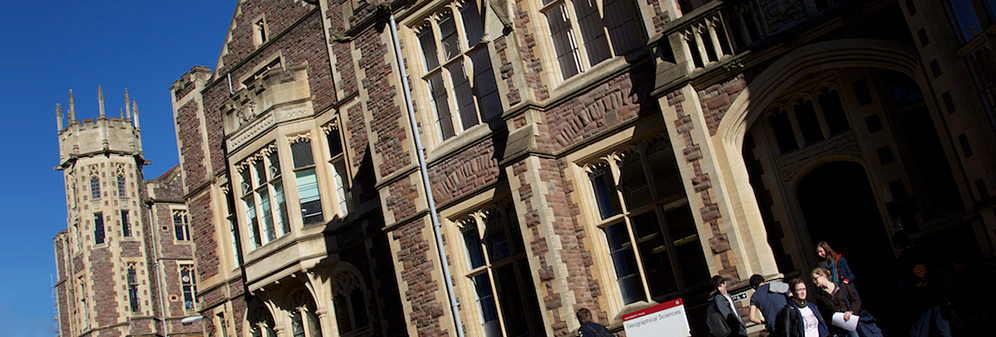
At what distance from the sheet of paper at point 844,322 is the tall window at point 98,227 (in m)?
35.0

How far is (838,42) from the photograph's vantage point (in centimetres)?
944

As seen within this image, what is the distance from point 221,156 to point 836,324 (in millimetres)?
16788

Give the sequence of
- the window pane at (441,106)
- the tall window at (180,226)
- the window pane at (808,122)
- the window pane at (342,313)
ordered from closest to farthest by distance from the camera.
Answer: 1. the window pane at (808,122)
2. the window pane at (441,106)
3. the window pane at (342,313)
4. the tall window at (180,226)

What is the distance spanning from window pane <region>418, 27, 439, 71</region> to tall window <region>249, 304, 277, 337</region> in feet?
25.7

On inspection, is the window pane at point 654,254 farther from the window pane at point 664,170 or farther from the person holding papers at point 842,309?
the person holding papers at point 842,309

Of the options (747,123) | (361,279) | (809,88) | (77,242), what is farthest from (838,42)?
(77,242)

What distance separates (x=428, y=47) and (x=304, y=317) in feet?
22.6

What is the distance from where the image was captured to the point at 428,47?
14508 mm

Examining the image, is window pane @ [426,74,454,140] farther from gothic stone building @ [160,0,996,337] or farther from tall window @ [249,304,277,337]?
tall window @ [249,304,277,337]

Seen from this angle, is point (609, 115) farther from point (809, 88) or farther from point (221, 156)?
point (221, 156)

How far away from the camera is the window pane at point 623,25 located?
470 inches

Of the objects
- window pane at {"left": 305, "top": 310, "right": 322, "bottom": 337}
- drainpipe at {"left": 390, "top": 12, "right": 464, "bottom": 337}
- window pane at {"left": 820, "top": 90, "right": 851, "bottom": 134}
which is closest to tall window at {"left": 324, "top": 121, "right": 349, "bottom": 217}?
window pane at {"left": 305, "top": 310, "right": 322, "bottom": 337}

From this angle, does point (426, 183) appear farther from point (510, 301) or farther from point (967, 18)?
point (967, 18)

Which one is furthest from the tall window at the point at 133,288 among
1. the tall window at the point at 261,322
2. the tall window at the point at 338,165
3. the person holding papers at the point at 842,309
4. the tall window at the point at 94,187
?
the person holding papers at the point at 842,309
